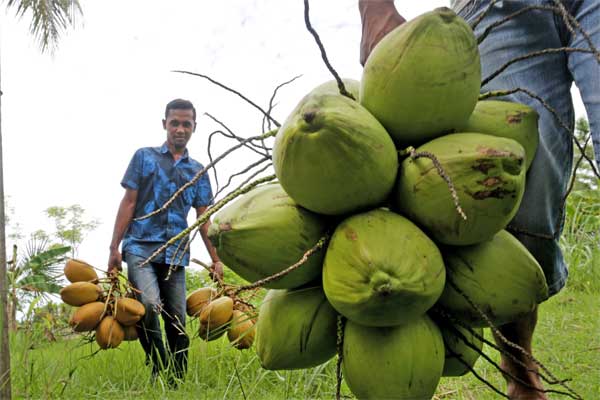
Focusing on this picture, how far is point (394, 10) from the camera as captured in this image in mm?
1561

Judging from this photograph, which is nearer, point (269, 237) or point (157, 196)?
point (269, 237)

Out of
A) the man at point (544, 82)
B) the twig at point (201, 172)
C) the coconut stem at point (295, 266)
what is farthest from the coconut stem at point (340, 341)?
the man at point (544, 82)

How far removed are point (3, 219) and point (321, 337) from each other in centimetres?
192

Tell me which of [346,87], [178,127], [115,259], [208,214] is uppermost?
[346,87]

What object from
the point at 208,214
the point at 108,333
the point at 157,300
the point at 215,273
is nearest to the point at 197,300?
the point at 157,300

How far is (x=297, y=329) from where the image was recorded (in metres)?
1.10

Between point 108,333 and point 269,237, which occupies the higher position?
point 269,237

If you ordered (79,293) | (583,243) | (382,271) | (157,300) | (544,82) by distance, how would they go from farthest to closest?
1. (583,243)
2. (157,300)
3. (79,293)
4. (544,82)
5. (382,271)

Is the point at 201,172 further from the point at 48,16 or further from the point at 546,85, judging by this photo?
the point at 48,16

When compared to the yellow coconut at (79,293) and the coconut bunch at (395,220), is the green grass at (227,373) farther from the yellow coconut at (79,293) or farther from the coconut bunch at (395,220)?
the coconut bunch at (395,220)

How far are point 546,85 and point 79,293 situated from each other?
9.90ft


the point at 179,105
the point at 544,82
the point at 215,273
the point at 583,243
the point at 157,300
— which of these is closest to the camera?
the point at 544,82

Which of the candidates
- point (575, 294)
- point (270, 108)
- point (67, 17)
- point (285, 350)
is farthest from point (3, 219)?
point (67, 17)

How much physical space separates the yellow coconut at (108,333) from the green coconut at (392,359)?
286 centimetres
